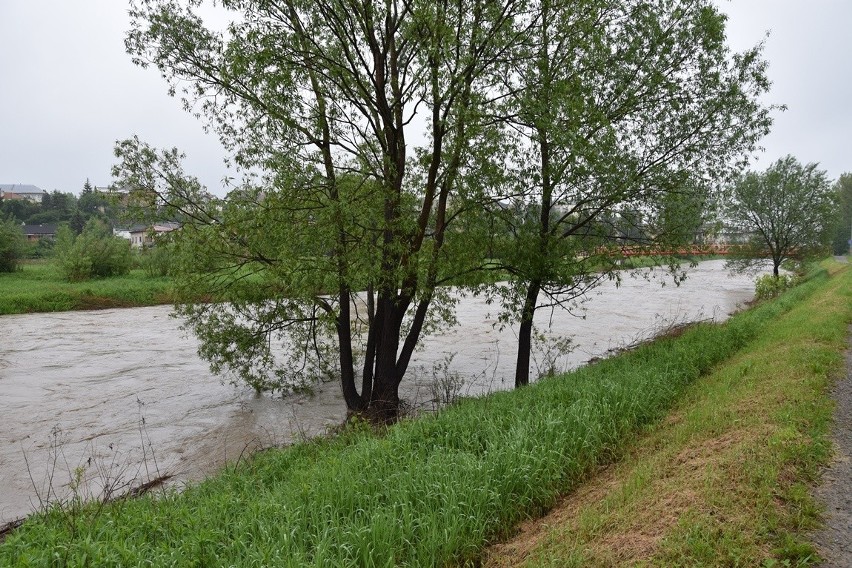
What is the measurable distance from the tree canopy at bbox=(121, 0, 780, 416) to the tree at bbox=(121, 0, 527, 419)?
1.7 inches

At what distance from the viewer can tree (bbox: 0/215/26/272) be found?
3434 centimetres

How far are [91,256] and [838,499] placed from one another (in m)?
38.3

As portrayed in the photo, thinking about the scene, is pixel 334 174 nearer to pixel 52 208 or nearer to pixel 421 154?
pixel 421 154

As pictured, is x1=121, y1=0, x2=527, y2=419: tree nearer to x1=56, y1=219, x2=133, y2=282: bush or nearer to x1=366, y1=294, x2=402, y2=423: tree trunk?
x1=366, y1=294, x2=402, y2=423: tree trunk

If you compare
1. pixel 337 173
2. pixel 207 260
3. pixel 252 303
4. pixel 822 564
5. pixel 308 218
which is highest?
pixel 337 173

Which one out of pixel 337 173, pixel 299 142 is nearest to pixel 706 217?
pixel 337 173

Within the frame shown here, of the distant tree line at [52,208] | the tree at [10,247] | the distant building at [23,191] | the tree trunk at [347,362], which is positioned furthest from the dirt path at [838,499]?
the distant building at [23,191]

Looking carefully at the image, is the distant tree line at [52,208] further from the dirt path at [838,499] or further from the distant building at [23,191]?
the dirt path at [838,499]

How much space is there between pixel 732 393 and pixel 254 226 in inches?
317

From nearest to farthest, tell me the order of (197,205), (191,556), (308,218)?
(191,556)
(308,218)
(197,205)

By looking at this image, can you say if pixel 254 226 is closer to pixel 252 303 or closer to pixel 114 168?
pixel 252 303

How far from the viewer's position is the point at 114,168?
10750mm

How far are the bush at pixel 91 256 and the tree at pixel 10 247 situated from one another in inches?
96.2

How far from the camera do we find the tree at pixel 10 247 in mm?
34344
